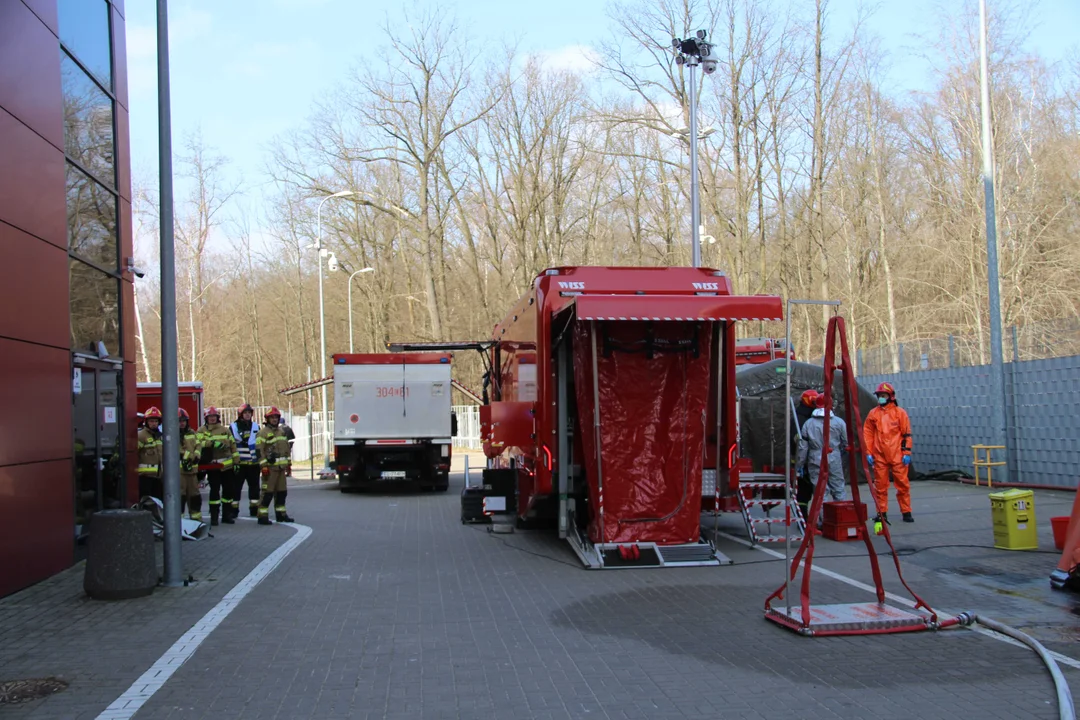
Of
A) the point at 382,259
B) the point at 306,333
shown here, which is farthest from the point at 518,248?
the point at 306,333

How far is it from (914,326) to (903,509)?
1954 centimetres

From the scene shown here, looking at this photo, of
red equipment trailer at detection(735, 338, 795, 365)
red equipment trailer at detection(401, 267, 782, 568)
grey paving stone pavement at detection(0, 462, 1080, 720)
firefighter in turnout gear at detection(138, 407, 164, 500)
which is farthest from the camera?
red equipment trailer at detection(735, 338, 795, 365)

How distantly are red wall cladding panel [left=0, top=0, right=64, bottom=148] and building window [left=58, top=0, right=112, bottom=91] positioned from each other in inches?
21.8

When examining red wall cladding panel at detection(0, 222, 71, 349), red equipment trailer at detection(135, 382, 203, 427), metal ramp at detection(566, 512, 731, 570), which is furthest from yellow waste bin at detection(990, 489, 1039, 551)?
red equipment trailer at detection(135, 382, 203, 427)

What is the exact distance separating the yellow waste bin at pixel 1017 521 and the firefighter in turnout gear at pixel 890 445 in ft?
7.05

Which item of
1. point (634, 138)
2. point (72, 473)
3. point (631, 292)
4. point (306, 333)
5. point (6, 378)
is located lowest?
point (72, 473)

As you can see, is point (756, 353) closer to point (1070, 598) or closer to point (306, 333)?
point (1070, 598)

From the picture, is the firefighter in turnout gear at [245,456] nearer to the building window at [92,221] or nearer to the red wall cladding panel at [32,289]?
the building window at [92,221]

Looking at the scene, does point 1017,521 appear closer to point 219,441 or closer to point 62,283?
point 62,283

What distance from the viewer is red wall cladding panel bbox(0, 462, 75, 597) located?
8891mm

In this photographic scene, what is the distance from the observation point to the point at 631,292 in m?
10.7

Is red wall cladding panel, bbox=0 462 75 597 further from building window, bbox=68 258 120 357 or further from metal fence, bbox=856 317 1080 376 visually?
metal fence, bbox=856 317 1080 376

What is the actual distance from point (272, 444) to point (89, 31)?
251 inches

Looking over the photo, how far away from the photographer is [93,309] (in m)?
11.7
